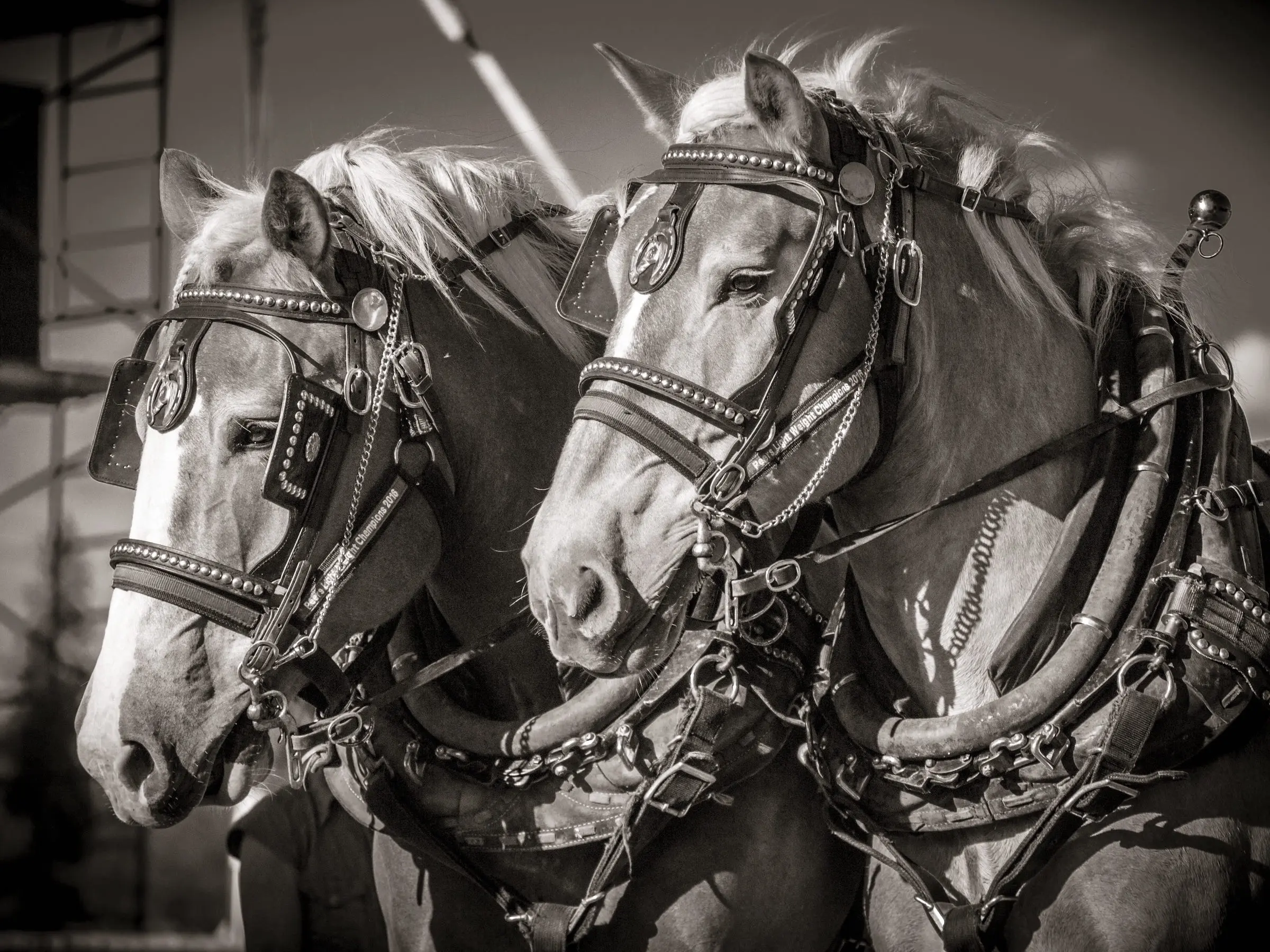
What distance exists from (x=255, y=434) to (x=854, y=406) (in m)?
1.16

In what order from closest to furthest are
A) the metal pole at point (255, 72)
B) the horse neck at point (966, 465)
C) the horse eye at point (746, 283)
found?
the horse eye at point (746, 283)
the horse neck at point (966, 465)
the metal pole at point (255, 72)

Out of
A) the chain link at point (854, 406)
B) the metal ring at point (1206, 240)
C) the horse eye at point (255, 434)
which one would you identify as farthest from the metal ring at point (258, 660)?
the metal ring at point (1206, 240)

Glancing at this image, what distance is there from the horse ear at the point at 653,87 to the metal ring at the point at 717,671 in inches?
42.1

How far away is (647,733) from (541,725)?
9.5 inches

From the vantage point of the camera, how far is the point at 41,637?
260 inches

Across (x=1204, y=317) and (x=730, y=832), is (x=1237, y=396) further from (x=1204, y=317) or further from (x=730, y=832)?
(x=730, y=832)

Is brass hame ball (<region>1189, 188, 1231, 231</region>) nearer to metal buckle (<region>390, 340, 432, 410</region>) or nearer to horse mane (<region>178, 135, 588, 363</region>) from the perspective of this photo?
horse mane (<region>178, 135, 588, 363</region>)

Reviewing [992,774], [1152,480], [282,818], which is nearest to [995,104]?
[1152,480]

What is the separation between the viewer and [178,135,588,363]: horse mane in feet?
8.72

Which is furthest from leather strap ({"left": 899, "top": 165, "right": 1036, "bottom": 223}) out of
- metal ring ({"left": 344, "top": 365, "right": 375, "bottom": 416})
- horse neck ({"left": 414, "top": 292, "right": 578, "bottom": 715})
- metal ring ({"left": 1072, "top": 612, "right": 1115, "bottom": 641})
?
metal ring ({"left": 344, "top": 365, "right": 375, "bottom": 416})

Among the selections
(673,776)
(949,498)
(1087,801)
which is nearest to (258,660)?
(673,776)

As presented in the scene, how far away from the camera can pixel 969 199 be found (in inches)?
87.4

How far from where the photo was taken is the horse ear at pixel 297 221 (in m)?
2.44

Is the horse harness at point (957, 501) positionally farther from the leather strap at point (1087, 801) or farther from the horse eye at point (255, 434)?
the horse eye at point (255, 434)
